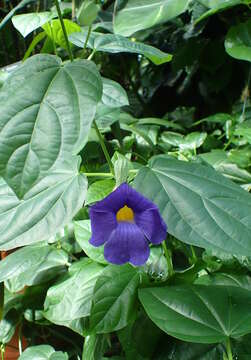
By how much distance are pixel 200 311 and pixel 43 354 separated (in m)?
0.40

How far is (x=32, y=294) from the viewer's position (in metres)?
1.02

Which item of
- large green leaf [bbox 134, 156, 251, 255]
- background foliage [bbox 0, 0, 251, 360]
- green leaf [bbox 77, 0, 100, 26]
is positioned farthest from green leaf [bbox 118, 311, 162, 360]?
green leaf [bbox 77, 0, 100, 26]

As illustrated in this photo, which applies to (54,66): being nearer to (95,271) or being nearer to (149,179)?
(149,179)

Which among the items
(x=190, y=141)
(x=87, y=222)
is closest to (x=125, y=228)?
(x=87, y=222)

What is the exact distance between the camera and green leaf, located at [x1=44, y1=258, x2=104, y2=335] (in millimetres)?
747

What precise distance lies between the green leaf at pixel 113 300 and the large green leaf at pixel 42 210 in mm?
152

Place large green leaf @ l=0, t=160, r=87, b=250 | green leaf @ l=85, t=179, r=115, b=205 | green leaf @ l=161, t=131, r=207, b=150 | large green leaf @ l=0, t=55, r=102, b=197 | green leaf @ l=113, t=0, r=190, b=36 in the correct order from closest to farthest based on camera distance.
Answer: large green leaf @ l=0, t=55, r=102, b=197, large green leaf @ l=0, t=160, r=87, b=250, green leaf @ l=85, t=179, r=115, b=205, green leaf @ l=113, t=0, r=190, b=36, green leaf @ l=161, t=131, r=207, b=150

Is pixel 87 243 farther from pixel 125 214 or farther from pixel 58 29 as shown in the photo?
pixel 58 29

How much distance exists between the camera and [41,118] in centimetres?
52

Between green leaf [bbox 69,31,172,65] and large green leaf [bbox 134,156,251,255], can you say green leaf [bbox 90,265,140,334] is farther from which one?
green leaf [bbox 69,31,172,65]

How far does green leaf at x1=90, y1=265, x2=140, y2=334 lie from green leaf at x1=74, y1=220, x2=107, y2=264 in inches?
2.6

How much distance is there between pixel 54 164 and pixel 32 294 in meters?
Result: 0.60

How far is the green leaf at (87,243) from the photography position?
2.58ft

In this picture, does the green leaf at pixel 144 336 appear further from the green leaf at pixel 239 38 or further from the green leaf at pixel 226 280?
the green leaf at pixel 239 38
